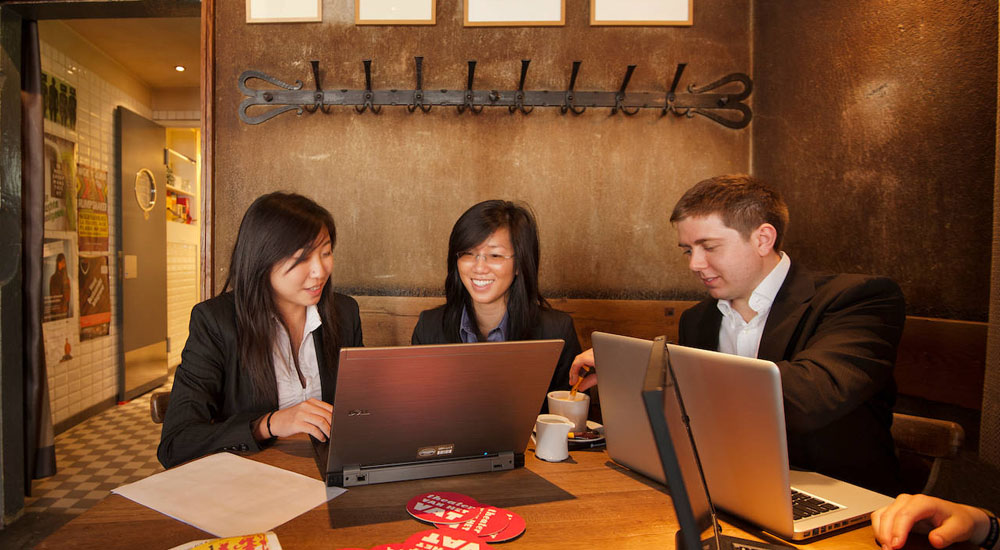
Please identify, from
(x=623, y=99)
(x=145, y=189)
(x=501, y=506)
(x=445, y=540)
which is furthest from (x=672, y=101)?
(x=145, y=189)

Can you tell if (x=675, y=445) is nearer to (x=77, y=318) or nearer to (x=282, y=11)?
(x=282, y=11)

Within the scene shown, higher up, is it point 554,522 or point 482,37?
point 482,37

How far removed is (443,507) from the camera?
95 cm

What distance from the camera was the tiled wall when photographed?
3.94 metres

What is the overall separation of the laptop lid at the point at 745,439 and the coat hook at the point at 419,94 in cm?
204

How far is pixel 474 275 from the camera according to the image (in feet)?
6.56

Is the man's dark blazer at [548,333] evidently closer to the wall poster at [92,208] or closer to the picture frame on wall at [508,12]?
the picture frame on wall at [508,12]

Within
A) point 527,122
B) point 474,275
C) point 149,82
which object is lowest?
point 474,275

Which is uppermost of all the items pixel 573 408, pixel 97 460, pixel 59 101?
pixel 59 101

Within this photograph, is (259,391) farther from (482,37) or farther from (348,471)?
(482,37)

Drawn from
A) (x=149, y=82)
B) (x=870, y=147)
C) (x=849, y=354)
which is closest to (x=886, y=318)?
(x=849, y=354)

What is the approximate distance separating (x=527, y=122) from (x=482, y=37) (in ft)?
1.50

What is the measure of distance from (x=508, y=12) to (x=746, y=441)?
7.85 ft

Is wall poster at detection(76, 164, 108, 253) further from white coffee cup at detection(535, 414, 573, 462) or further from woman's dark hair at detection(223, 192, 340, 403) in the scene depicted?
white coffee cup at detection(535, 414, 573, 462)
